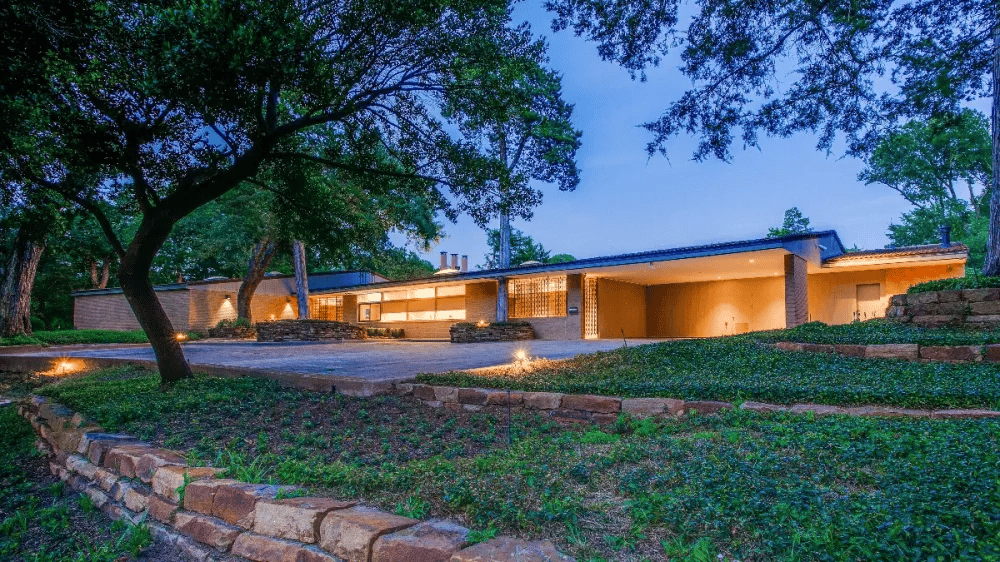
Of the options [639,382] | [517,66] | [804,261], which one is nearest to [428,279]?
[804,261]

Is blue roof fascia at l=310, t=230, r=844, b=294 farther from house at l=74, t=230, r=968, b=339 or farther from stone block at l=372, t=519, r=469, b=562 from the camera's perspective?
stone block at l=372, t=519, r=469, b=562

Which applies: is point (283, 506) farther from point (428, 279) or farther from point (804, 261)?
point (428, 279)

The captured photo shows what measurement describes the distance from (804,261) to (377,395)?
12212mm

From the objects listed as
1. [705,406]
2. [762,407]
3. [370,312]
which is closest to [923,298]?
[762,407]

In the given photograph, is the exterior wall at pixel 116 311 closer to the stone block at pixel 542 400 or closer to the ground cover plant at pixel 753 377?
the ground cover plant at pixel 753 377

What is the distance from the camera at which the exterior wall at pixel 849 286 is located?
1501 cm

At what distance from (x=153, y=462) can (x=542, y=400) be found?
2.86m

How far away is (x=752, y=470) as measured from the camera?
2.32m

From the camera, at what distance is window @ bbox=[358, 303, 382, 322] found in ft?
75.6

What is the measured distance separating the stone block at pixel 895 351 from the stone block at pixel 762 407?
3.17 m

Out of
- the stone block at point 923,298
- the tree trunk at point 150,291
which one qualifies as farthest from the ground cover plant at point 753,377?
the tree trunk at point 150,291

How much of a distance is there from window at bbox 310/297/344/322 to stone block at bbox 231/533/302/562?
2255cm

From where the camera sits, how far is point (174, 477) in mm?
2945

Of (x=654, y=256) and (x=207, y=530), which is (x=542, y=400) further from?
(x=654, y=256)
